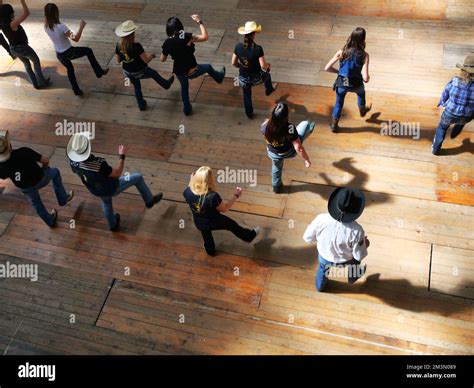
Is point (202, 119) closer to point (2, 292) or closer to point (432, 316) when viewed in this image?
point (2, 292)

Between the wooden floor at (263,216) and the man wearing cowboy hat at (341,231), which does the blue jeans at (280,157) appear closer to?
the wooden floor at (263,216)

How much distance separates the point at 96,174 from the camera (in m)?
4.71

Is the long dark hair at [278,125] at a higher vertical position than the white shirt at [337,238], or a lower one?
higher

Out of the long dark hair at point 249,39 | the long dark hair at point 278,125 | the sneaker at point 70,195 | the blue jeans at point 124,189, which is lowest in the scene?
the sneaker at point 70,195

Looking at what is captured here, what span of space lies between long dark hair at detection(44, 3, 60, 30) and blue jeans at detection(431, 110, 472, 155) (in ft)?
16.4

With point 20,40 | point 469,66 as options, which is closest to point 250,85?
point 469,66

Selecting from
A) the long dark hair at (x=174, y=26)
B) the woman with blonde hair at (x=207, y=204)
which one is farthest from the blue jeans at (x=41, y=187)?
the long dark hair at (x=174, y=26)

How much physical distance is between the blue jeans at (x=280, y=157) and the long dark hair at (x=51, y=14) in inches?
137

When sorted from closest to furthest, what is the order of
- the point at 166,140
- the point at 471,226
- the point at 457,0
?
the point at 471,226 < the point at 166,140 < the point at 457,0

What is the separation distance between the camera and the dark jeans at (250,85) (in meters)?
5.75

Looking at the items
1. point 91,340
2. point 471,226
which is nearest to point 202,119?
point 91,340

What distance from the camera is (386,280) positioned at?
4.70 meters

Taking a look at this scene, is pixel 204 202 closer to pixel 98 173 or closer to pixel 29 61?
pixel 98 173

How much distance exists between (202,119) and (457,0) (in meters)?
4.66
